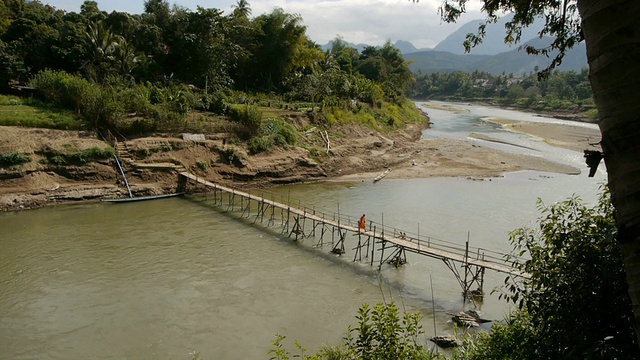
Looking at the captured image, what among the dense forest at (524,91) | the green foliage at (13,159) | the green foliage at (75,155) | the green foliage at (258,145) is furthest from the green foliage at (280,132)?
the dense forest at (524,91)

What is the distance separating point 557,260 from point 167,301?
1332cm

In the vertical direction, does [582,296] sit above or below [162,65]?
below

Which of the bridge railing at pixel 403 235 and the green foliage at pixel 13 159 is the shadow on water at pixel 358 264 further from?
the green foliage at pixel 13 159

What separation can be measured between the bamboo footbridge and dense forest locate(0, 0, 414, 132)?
25.2 feet

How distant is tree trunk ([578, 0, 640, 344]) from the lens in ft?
7.27

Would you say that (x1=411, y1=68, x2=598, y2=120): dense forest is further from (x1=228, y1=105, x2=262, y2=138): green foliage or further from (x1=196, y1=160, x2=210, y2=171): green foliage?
(x1=196, y1=160, x2=210, y2=171): green foliage

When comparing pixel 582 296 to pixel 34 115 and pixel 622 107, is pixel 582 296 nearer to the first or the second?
pixel 622 107

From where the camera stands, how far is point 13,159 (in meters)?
25.7

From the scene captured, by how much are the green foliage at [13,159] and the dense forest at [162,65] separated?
5.51m

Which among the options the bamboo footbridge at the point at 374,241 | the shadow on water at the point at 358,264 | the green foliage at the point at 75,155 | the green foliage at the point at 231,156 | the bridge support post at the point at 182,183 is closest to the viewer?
the shadow on water at the point at 358,264

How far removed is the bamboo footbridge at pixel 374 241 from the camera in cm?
1555

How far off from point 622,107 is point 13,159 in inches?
1226

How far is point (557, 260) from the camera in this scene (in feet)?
16.8

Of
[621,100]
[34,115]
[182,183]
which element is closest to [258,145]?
[182,183]
